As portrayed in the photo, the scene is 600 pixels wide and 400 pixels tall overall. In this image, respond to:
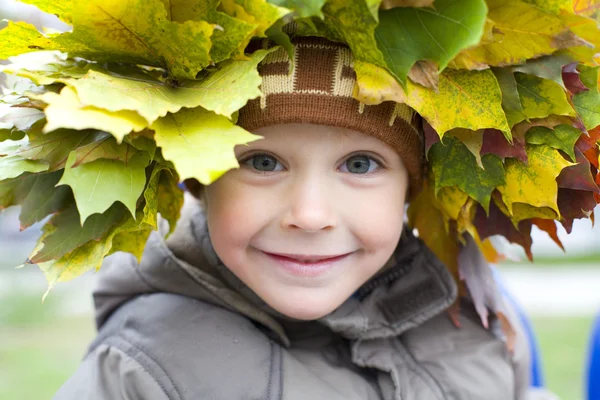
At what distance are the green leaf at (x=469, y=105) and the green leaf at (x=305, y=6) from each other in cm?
24

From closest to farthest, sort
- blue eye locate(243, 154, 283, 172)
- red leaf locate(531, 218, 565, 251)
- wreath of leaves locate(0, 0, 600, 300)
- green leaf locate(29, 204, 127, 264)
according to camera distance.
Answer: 1. wreath of leaves locate(0, 0, 600, 300)
2. green leaf locate(29, 204, 127, 264)
3. blue eye locate(243, 154, 283, 172)
4. red leaf locate(531, 218, 565, 251)

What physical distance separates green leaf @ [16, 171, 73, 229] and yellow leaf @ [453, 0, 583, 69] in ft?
2.10

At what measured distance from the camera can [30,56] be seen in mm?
1079

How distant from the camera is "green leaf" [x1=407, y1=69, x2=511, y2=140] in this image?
1.04 meters

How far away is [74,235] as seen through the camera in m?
1.03

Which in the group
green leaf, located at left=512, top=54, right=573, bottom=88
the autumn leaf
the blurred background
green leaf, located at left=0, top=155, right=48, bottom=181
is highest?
the autumn leaf

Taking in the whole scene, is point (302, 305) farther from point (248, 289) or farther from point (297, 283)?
point (248, 289)

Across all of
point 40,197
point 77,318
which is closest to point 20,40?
point 40,197

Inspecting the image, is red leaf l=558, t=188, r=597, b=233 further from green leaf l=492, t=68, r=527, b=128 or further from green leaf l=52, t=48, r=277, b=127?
green leaf l=52, t=48, r=277, b=127

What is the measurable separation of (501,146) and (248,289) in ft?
1.73

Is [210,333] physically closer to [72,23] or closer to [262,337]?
[262,337]

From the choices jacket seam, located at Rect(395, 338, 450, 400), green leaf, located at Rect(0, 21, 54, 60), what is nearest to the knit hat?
green leaf, located at Rect(0, 21, 54, 60)

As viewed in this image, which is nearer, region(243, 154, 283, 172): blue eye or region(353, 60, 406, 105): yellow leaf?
region(353, 60, 406, 105): yellow leaf

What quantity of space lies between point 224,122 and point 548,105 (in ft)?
1.69
